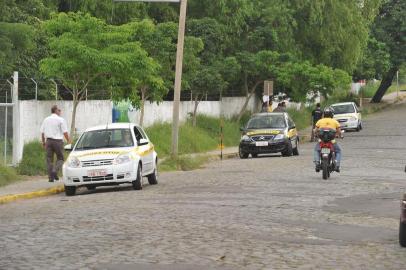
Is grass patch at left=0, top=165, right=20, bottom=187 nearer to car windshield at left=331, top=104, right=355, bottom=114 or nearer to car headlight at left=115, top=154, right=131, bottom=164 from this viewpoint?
car headlight at left=115, top=154, right=131, bottom=164

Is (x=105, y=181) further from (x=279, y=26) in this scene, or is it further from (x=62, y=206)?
(x=279, y=26)

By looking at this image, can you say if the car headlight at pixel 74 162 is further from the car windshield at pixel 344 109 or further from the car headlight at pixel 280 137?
the car windshield at pixel 344 109

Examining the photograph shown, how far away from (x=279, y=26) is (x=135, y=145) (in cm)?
3114

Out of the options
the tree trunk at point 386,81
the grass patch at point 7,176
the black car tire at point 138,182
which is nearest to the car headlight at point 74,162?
the black car tire at point 138,182

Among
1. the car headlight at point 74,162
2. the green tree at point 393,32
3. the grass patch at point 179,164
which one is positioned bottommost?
the grass patch at point 179,164

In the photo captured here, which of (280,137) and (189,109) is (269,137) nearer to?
(280,137)

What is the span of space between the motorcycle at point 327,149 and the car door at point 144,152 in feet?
13.7

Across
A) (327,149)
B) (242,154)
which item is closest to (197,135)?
(242,154)

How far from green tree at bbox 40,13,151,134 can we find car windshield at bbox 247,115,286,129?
778 cm

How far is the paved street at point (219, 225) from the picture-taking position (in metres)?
10.6

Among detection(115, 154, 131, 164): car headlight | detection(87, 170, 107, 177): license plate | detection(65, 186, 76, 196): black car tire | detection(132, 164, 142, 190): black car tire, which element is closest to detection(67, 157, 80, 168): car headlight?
detection(87, 170, 107, 177): license plate

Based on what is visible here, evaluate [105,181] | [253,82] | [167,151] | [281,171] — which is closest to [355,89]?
[253,82]

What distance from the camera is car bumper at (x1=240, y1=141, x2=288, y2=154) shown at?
3500cm

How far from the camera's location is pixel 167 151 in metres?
36.4
